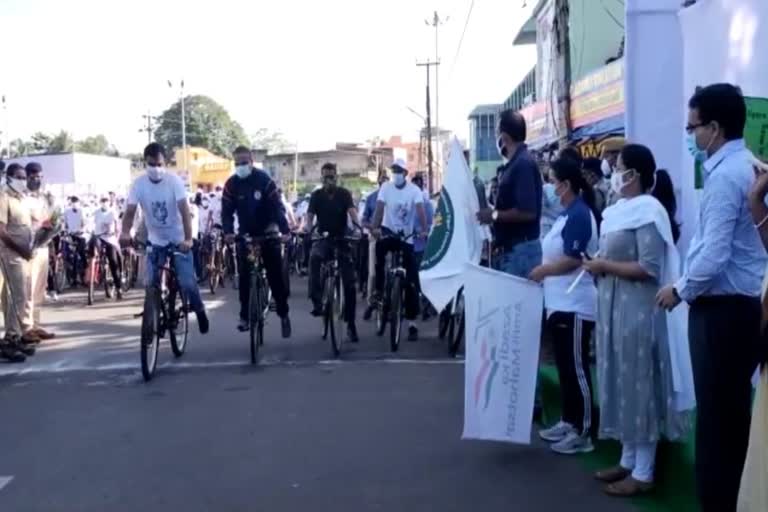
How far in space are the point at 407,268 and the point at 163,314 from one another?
2828 mm

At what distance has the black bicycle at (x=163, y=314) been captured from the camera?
28.2ft

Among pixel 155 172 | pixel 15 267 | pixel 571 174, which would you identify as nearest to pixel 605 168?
pixel 571 174

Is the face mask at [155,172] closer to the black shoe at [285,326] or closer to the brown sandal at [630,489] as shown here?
the black shoe at [285,326]

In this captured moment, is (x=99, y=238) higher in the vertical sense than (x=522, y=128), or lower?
lower

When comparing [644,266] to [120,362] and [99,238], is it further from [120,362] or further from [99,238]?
[99,238]

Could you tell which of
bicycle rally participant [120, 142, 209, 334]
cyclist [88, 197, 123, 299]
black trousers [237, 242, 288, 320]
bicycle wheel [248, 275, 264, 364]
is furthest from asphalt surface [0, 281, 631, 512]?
cyclist [88, 197, 123, 299]

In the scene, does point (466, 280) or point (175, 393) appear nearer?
point (466, 280)

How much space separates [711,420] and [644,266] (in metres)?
1.03

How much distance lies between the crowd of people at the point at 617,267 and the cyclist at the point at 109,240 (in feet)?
17.6

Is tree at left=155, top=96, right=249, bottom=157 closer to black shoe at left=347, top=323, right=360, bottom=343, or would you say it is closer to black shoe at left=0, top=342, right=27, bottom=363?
black shoe at left=347, top=323, right=360, bottom=343

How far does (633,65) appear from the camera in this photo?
324 inches

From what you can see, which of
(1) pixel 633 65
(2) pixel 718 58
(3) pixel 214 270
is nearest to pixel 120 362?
(1) pixel 633 65

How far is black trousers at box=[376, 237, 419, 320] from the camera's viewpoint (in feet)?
34.7

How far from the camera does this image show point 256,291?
9.47 metres
